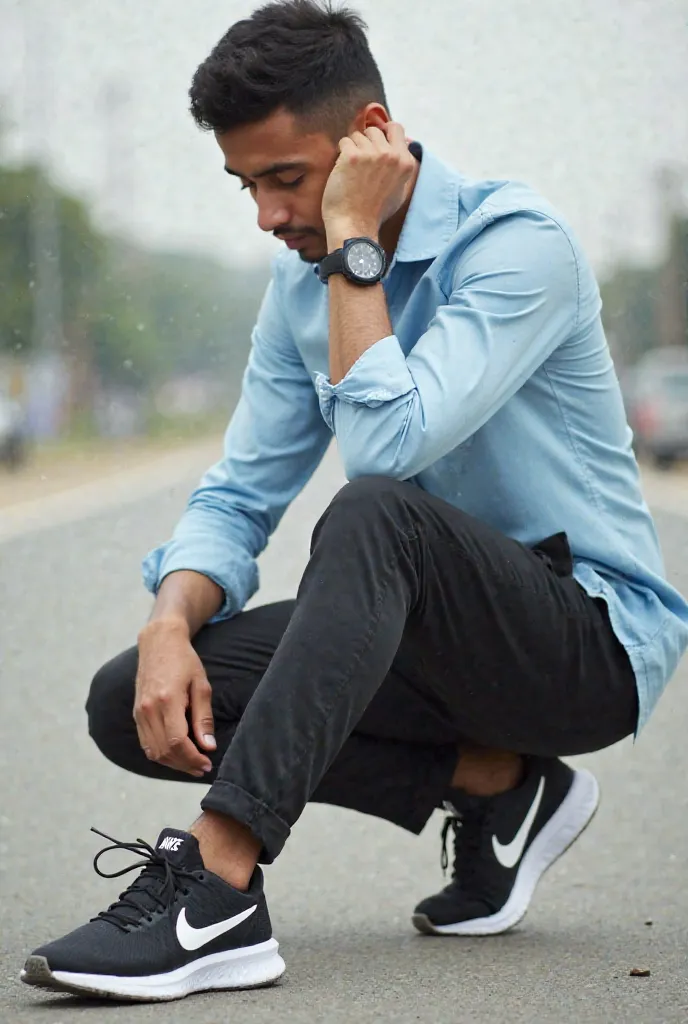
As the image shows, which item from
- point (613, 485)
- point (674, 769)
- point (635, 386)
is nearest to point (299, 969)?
point (613, 485)

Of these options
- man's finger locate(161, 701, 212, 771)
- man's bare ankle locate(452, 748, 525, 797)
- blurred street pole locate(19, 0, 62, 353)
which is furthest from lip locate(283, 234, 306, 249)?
blurred street pole locate(19, 0, 62, 353)

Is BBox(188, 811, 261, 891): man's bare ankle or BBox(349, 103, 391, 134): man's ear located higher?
BBox(349, 103, 391, 134): man's ear

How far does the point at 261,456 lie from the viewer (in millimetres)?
2201

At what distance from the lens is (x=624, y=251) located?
3205mm

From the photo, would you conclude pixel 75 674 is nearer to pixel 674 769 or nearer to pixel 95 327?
pixel 95 327

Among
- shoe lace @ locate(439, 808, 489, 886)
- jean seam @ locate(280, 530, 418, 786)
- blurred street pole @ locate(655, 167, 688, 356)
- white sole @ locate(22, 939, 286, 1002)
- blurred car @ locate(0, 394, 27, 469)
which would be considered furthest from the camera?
blurred car @ locate(0, 394, 27, 469)

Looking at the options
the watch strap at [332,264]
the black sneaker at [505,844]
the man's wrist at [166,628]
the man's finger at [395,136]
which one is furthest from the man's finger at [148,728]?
the man's finger at [395,136]

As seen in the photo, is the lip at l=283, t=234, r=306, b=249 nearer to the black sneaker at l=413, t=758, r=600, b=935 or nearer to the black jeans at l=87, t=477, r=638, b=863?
the black jeans at l=87, t=477, r=638, b=863

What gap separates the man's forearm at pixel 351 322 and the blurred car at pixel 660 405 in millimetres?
1390

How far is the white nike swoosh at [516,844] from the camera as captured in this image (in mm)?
2064

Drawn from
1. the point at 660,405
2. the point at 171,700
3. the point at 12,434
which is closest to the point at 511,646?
the point at 171,700

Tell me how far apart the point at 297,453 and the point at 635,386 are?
1.56 m

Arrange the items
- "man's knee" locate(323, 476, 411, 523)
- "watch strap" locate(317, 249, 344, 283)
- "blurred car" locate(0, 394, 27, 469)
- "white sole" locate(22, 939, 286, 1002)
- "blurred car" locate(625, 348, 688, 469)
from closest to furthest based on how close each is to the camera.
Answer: "white sole" locate(22, 939, 286, 1002), "man's knee" locate(323, 476, 411, 523), "watch strap" locate(317, 249, 344, 283), "blurred car" locate(625, 348, 688, 469), "blurred car" locate(0, 394, 27, 469)

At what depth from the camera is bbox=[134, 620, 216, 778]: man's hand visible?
1837mm
